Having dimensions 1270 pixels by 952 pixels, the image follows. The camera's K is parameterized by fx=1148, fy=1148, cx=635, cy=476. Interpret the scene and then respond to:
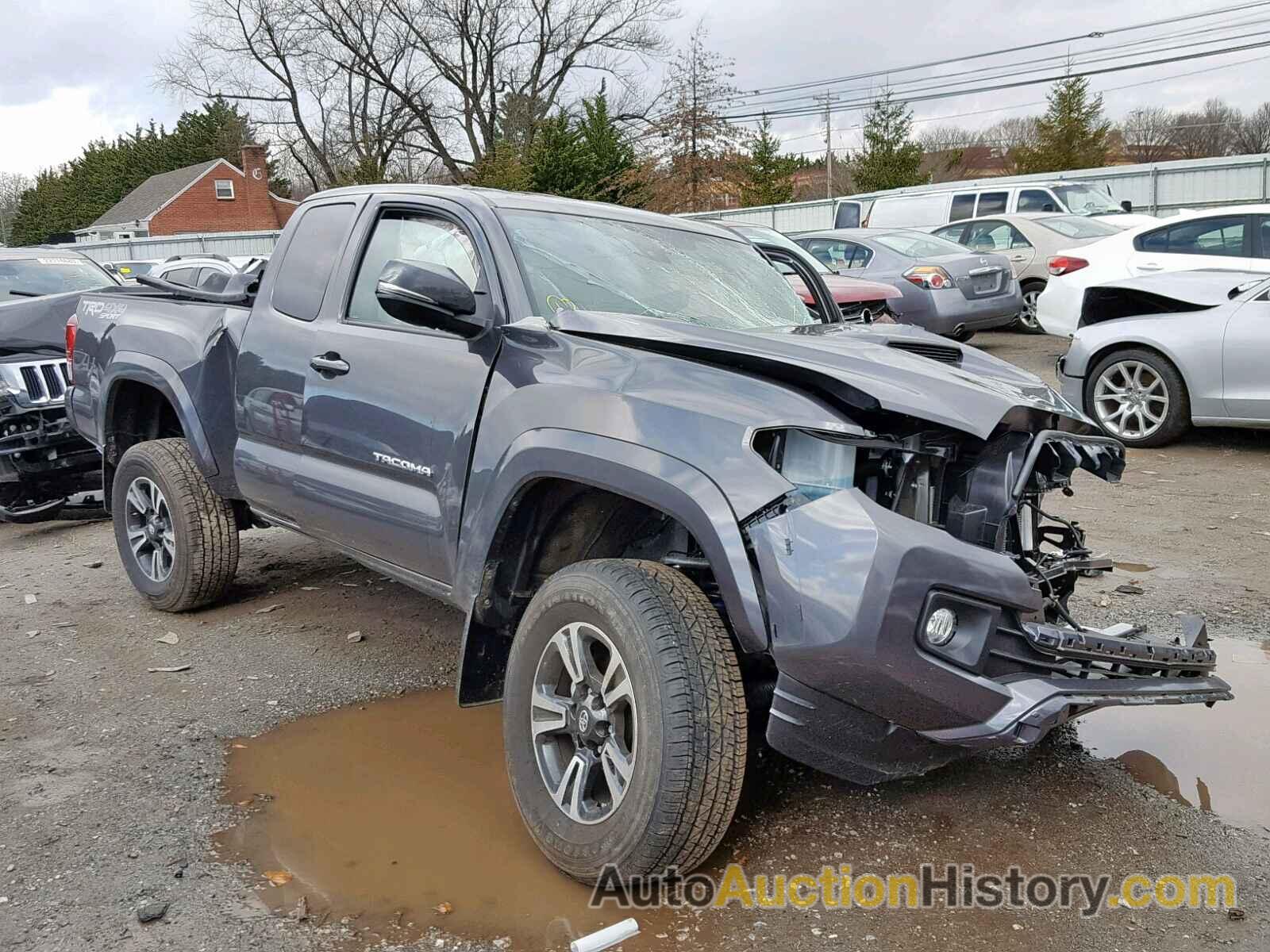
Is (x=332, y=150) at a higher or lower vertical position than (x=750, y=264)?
higher

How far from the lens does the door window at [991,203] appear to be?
18.1 meters

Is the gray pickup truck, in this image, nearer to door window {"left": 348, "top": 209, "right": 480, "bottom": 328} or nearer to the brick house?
door window {"left": 348, "top": 209, "right": 480, "bottom": 328}

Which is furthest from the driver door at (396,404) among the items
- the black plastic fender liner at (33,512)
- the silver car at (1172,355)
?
the silver car at (1172,355)

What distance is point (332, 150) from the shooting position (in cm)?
5031

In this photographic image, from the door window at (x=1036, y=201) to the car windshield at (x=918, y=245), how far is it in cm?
365

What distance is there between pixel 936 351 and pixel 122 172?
78.0m

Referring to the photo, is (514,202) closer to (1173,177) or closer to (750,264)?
(750,264)

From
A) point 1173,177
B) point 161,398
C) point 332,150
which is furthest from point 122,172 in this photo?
point 161,398

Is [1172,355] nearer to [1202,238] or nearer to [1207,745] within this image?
[1202,238]

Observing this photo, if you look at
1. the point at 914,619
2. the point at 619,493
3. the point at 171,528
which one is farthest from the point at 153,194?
the point at 914,619

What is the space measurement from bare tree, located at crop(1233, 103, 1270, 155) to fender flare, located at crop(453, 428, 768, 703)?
226 ft

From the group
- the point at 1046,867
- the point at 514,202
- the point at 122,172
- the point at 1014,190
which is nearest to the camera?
the point at 1046,867

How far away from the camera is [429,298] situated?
345 centimetres

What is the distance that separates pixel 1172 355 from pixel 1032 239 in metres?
7.45
